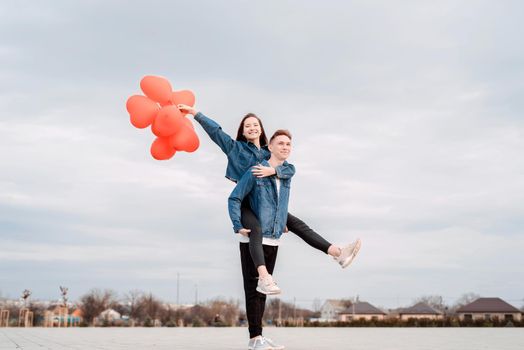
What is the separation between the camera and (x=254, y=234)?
4895 mm

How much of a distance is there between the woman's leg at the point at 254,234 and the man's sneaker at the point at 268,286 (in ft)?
0.21

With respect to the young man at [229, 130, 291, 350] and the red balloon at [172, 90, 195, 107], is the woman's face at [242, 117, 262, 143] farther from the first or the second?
the red balloon at [172, 90, 195, 107]

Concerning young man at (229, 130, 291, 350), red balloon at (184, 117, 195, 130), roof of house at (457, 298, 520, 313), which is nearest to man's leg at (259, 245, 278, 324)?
young man at (229, 130, 291, 350)

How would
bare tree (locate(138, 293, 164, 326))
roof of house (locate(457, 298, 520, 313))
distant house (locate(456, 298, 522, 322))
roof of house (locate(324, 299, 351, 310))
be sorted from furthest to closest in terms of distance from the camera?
roof of house (locate(324, 299, 351, 310)) < roof of house (locate(457, 298, 520, 313)) < distant house (locate(456, 298, 522, 322)) < bare tree (locate(138, 293, 164, 326))

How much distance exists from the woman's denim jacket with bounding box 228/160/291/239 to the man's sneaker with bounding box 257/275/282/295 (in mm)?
474

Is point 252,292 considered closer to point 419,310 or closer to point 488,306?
point 488,306

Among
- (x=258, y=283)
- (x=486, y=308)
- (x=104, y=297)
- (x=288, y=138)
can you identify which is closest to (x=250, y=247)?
(x=258, y=283)

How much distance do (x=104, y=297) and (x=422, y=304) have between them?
37564 mm

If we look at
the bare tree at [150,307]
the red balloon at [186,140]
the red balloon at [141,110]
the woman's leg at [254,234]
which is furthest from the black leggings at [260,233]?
the bare tree at [150,307]

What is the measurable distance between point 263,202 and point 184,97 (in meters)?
1.41

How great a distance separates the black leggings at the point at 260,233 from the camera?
4.82m

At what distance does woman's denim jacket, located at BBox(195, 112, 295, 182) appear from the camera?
5273 millimetres
